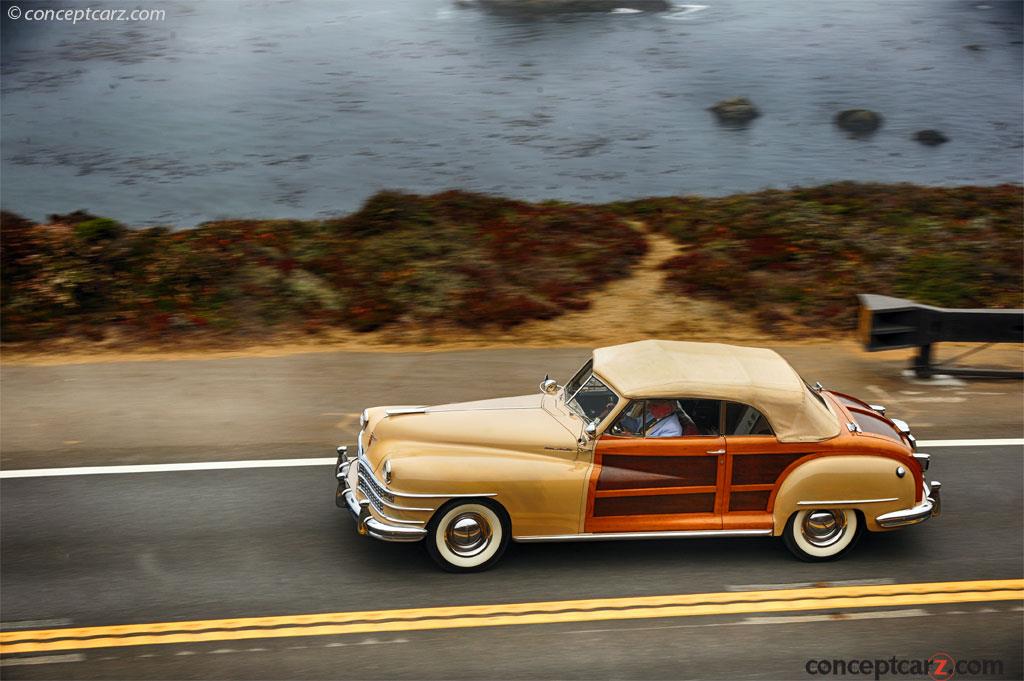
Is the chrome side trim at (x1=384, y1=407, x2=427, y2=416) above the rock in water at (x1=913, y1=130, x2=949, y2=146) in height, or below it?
above

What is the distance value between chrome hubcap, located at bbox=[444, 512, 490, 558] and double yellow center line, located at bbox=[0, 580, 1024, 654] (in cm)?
51

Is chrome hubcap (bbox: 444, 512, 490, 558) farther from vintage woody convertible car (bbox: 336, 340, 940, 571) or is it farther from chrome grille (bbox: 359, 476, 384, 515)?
chrome grille (bbox: 359, 476, 384, 515)

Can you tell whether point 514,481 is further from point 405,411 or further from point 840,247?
point 840,247

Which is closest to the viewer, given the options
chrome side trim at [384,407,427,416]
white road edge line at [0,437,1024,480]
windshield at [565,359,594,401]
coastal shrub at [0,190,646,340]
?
chrome side trim at [384,407,427,416]

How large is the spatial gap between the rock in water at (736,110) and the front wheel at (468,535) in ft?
98.5

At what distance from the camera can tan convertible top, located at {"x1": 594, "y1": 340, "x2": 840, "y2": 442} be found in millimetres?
7082

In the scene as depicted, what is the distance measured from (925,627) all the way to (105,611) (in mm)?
5690

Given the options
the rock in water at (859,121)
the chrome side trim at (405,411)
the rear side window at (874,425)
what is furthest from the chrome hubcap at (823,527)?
the rock in water at (859,121)

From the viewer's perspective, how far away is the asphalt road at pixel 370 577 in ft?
19.9

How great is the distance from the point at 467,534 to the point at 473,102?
29107 mm

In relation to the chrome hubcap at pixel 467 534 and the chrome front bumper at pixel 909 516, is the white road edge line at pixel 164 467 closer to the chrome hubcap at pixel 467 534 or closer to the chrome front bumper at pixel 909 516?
the chrome hubcap at pixel 467 534

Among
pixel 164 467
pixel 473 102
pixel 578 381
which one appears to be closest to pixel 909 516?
pixel 578 381

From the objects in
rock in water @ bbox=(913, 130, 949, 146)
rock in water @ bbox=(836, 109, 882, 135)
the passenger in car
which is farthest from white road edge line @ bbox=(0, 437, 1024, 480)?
rock in water @ bbox=(913, 130, 949, 146)

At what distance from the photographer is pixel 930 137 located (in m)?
33.8
